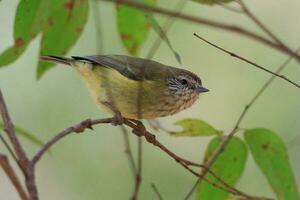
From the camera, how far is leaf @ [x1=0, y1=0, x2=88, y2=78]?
5.75ft

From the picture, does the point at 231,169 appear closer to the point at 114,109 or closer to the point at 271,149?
the point at 271,149

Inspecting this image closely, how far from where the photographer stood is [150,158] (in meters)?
4.10

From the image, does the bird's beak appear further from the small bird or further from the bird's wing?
the bird's wing

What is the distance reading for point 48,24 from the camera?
181cm

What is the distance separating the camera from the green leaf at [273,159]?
1797 mm

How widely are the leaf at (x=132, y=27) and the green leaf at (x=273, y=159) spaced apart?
409mm

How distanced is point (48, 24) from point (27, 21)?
7 centimetres

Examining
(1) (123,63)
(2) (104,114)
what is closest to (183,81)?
(1) (123,63)

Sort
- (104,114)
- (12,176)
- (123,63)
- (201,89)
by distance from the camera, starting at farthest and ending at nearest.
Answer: (104,114)
(201,89)
(123,63)
(12,176)

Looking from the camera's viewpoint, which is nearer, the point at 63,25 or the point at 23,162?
the point at 23,162

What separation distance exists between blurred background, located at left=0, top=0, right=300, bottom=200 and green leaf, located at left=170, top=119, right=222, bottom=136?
80.9 inches

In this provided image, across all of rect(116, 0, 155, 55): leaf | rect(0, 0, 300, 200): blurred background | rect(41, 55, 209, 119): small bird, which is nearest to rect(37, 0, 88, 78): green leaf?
rect(116, 0, 155, 55): leaf

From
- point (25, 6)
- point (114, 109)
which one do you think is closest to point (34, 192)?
point (25, 6)

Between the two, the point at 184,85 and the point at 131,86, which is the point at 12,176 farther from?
the point at 184,85
